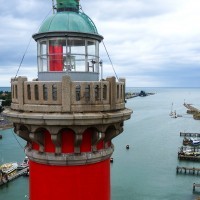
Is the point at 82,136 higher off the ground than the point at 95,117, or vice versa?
the point at 95,117

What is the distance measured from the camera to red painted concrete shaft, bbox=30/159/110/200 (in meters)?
5.38

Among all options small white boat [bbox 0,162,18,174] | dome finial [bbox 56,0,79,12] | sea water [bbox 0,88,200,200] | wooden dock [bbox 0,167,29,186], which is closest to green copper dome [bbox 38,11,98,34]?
dome finial [bbox 56,0,79,12]

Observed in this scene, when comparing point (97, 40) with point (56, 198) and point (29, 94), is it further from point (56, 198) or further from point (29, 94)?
point (56, 198)

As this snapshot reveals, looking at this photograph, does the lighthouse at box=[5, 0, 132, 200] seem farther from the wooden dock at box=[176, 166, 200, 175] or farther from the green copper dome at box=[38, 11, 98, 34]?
the wooden dock at box=[176, 166, 200, 175]

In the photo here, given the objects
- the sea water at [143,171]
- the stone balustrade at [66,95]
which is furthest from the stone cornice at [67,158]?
the sea water at [143,171]

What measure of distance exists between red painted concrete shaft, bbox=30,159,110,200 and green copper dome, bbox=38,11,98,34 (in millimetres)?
2474

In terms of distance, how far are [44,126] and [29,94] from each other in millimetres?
614

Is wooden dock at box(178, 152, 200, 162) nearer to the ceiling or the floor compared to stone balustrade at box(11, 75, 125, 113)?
nearer to the floor

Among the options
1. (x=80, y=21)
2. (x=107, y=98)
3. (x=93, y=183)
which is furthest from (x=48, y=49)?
(x=93, y=183)

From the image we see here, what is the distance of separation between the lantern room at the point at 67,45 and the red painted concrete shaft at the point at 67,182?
1.64m

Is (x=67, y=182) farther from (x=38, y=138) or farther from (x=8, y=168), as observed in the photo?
(x=8, y=168)

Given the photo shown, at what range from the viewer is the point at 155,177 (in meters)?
47.4

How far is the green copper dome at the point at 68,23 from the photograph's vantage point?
5.38m

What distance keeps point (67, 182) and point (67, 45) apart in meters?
2.47
